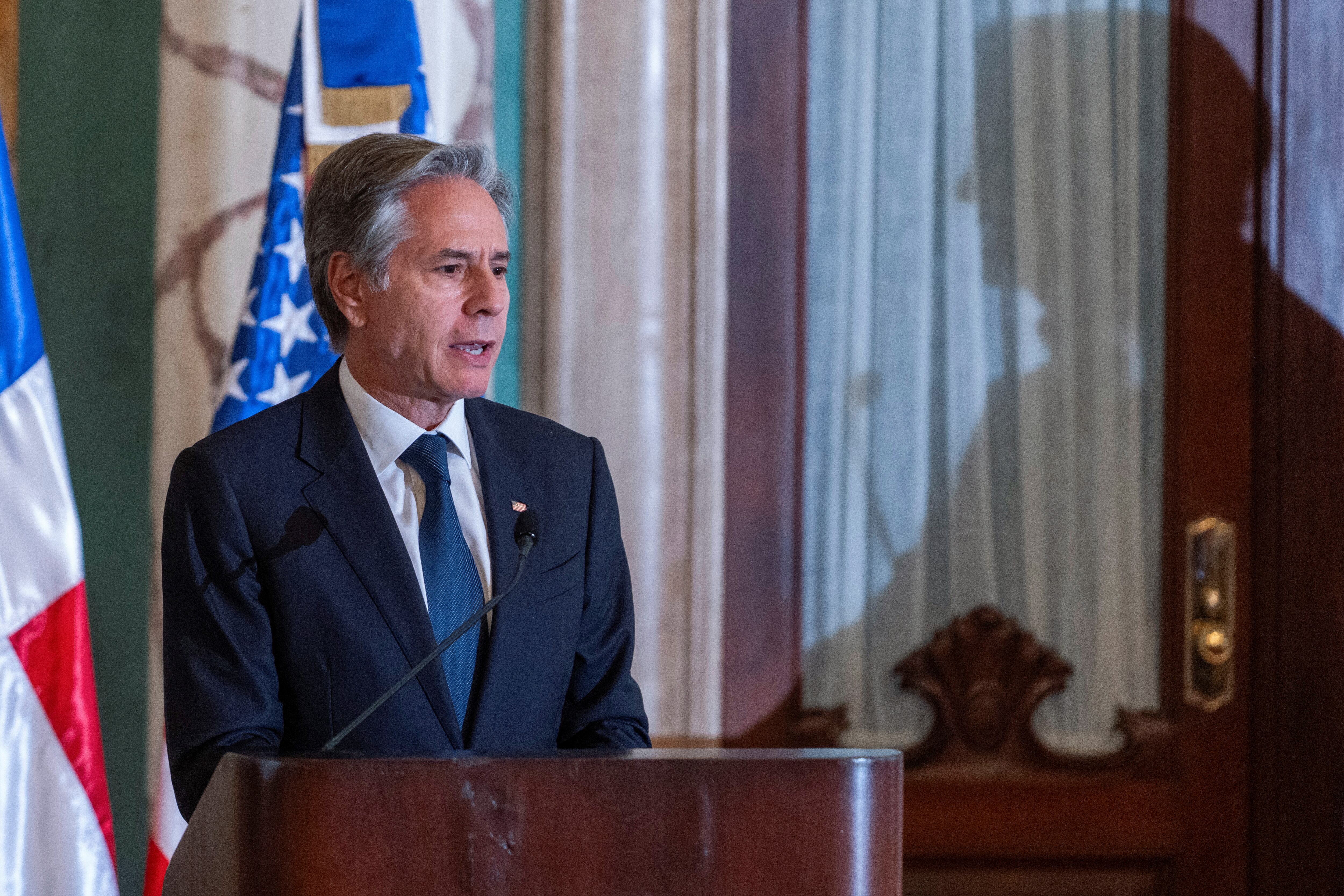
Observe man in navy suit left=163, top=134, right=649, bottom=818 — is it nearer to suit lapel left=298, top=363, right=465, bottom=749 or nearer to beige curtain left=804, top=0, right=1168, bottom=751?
suit lapel left=298, top=363, right=465, bottom=749

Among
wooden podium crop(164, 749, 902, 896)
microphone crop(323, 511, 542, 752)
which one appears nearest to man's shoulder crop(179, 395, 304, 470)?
microphone crop(323, 511, 542, 752)

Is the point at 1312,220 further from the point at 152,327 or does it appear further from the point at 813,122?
the point at 152,327

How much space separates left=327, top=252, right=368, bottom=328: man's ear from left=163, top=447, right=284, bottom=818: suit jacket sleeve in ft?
0.84

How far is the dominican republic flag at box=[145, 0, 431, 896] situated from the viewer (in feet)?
7.81

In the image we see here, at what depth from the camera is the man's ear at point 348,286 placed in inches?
65.1

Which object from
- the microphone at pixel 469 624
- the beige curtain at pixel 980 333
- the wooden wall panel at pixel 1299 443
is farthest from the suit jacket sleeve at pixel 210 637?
the wooden wall panel at pixel 1299 443

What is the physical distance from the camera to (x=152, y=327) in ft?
9.01

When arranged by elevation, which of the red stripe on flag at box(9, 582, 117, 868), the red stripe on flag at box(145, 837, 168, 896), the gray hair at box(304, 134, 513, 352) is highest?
the gray hair at box(304, 134, 513, 352)

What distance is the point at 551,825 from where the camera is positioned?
0.99 metres

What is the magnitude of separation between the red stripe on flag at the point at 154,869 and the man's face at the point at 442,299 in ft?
3.76

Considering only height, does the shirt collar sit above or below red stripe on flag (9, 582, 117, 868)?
above

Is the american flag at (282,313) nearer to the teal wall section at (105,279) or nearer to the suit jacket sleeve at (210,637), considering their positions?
the teal wall section at (105,279)

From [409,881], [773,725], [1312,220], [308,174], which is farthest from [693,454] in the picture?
[409,881]

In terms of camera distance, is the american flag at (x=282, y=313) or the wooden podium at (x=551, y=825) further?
the american flag at (x=282, y=313)
